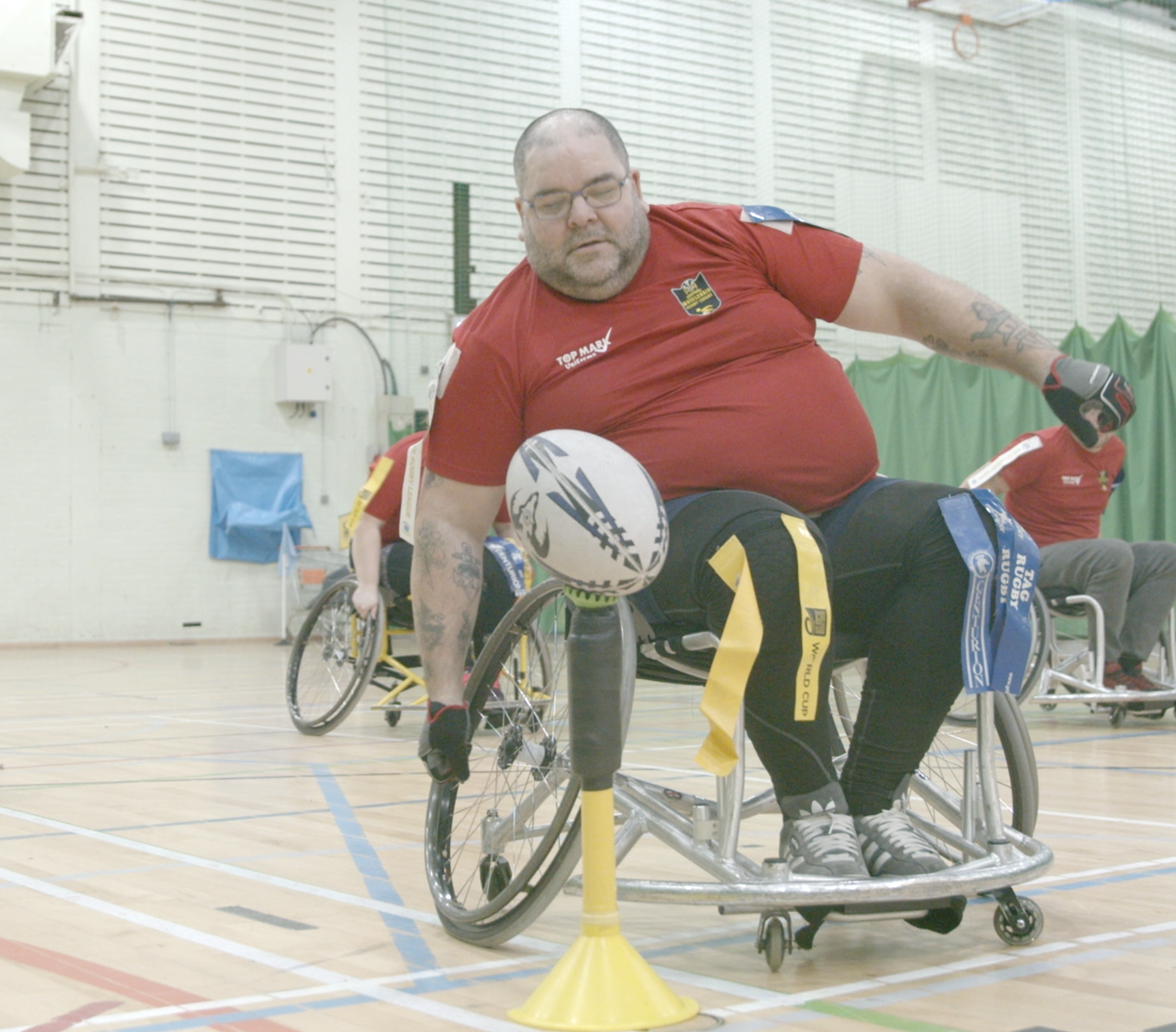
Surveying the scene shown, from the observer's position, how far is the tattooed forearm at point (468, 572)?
6.81ft

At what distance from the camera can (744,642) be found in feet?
5.41

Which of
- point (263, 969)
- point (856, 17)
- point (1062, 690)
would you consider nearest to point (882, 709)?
point (263, 969)

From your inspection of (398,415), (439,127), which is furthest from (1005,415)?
(439,127)

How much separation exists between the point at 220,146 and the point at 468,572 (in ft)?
35.1

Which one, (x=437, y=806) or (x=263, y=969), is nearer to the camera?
(x=263, y=969)

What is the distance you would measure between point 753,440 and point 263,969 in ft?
3.10

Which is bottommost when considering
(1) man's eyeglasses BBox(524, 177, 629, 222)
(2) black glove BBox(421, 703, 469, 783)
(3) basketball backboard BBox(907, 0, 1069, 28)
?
(2) black glove BBox(421, 703, 469, 783)

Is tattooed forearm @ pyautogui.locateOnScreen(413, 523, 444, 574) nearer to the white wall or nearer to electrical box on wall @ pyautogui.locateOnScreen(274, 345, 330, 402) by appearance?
the white wall

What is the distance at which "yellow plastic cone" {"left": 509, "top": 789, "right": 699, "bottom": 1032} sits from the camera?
4.83 ft

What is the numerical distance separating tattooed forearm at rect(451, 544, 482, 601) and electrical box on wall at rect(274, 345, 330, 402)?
10.2 metres

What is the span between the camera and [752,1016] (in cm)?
153

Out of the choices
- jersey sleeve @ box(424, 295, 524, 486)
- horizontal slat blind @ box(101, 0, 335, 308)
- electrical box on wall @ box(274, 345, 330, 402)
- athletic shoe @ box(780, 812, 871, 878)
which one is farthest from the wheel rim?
horizontal slat blind @ box(101, 0, 335, 308)

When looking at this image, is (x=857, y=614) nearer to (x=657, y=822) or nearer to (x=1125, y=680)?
(x=657, y=822)

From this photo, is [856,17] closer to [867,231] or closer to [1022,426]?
[867,231]
